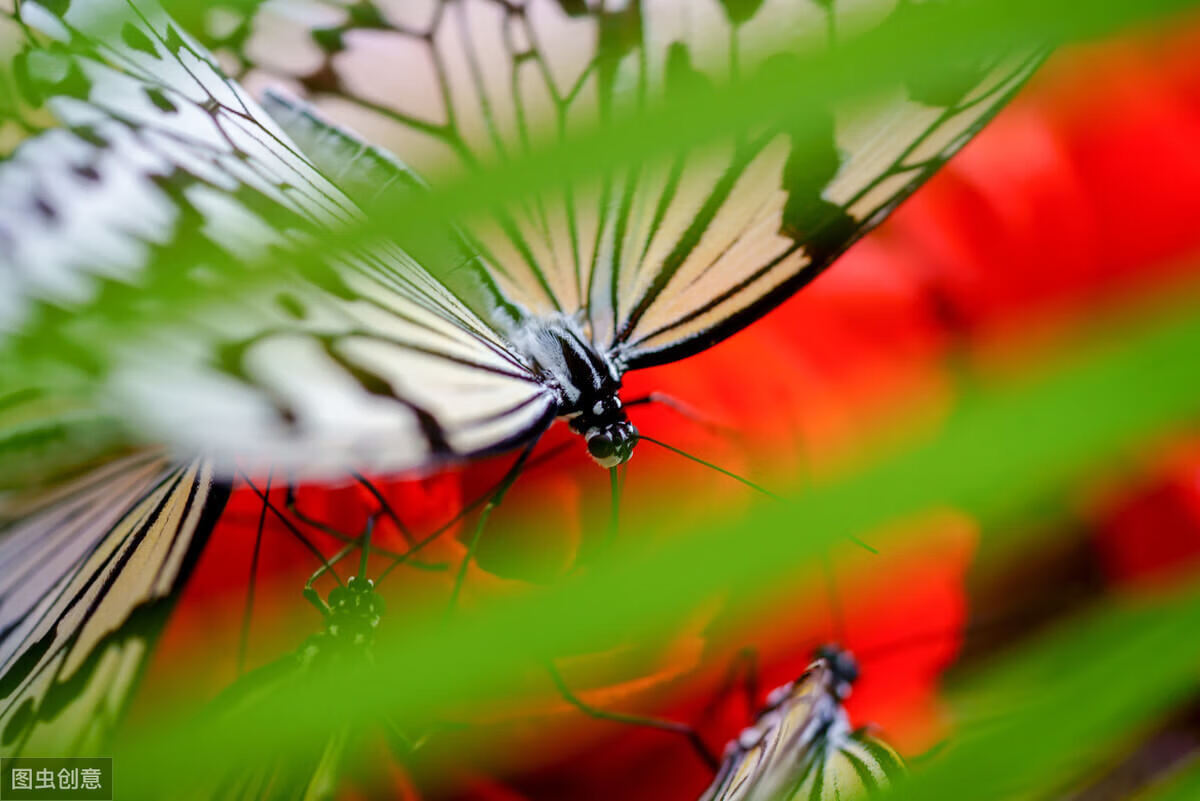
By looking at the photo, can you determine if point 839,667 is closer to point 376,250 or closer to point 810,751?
point 810,751

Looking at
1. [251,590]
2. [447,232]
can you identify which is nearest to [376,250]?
[447,232]

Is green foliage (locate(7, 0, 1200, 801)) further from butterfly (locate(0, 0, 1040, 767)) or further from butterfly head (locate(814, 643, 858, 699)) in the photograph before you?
butterfly head (locate(814, 643, 858, 699))

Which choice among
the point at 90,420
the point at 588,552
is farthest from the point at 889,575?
the point at 90,420

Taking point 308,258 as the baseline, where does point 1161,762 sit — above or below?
below

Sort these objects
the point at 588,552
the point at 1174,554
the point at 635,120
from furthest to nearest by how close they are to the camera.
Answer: the point at 1174,554 → the point at 588,552 → the point at 635,120

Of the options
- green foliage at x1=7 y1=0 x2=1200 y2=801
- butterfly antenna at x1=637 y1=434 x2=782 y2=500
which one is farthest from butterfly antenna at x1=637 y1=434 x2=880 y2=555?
green foliage at x1=7 y1=0 x2=1200 y2=801

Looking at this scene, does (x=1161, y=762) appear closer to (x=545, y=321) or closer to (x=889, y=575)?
(x=889, y=575)
